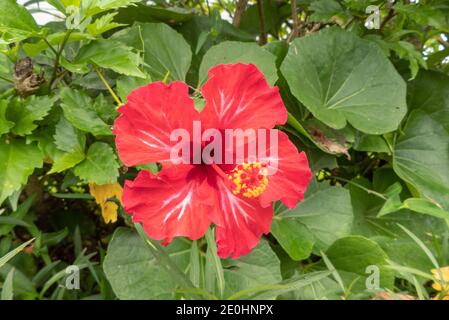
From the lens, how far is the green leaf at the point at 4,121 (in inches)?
28.6

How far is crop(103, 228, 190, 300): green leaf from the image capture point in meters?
0.80

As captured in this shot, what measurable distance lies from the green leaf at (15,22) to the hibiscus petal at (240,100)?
30 cm

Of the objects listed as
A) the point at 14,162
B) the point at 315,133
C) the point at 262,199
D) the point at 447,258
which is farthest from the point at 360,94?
the point at 14,162

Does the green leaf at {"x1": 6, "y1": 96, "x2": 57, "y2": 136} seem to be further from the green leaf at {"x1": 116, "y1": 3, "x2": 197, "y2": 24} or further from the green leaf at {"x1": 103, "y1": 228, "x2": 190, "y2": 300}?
the green leaf at {"x1": 116, "y1": 3, "x2": 197, "y2": 24}

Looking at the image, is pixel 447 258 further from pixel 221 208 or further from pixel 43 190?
pixel 43 190

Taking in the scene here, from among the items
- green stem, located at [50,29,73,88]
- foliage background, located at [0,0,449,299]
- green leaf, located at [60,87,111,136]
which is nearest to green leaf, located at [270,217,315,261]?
foliage background, located at [0,0,449,299]

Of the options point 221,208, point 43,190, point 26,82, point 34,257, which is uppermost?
point 26,82

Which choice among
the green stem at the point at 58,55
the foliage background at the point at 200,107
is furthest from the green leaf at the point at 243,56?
the green stem at the point at 58,55

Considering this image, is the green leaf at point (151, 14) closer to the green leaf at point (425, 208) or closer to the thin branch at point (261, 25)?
the thin branch at point (261, 25)

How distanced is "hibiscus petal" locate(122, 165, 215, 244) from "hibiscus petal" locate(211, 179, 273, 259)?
0.07ft

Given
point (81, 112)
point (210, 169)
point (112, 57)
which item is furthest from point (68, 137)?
point (210, 169)

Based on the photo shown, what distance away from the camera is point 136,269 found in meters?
0.83

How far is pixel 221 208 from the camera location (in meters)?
0.68
